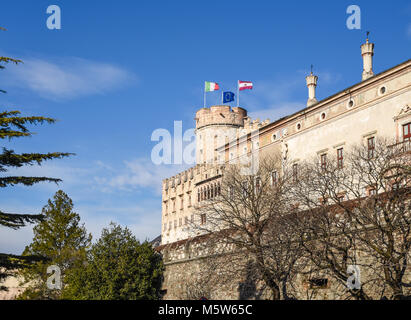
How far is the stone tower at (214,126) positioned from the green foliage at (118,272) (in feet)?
109

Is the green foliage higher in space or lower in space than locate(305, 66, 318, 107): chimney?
lower

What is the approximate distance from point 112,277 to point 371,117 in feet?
63.3

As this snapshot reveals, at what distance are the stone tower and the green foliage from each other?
3315 cm

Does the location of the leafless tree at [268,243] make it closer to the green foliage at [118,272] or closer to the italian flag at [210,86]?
the green foliage at [118,272]

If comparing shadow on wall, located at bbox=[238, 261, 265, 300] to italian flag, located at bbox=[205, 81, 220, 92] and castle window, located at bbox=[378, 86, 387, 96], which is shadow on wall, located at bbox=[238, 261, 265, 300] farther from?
italian flag, located at bbox=[205, 81, 220, 92]

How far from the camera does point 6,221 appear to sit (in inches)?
799

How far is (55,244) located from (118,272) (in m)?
14.5

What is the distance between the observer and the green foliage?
3506 centimetres

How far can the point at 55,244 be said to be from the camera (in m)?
47.8

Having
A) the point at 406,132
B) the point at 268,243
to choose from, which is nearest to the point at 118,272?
the point at 268,243

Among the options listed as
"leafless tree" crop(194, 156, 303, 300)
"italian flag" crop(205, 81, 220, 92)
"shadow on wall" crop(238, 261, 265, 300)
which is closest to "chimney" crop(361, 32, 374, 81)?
"leafless tree" crop(194, 156, 303, 300)

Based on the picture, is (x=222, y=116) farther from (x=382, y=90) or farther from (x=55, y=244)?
(x=382, y=90)

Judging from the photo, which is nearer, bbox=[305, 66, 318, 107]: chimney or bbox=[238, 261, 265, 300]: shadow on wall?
bbox=[238, 261, 265, 300]: shadow on wall
